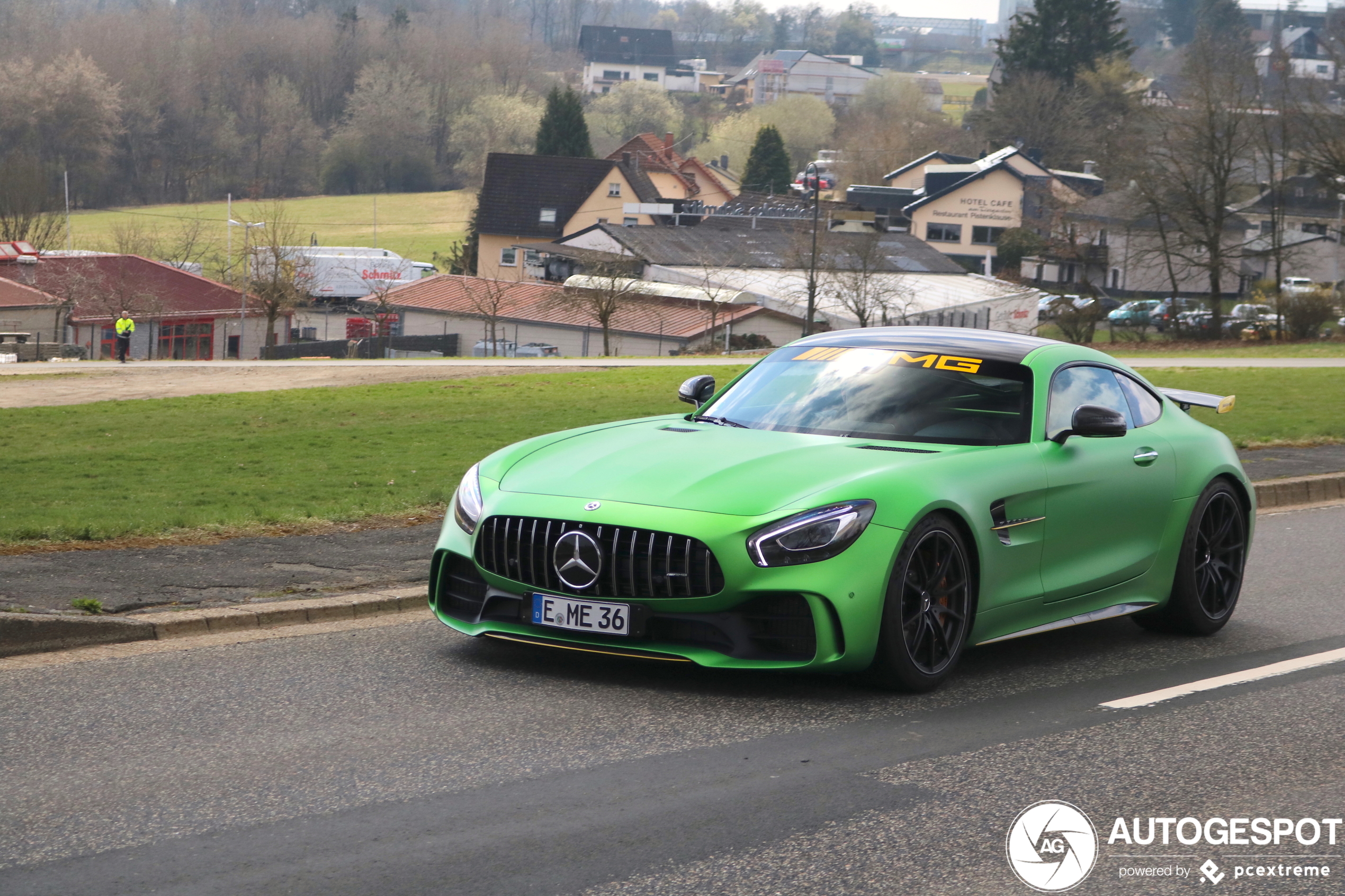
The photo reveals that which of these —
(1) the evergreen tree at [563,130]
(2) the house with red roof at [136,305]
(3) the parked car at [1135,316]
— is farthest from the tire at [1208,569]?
(1) the evergreen tree at [563,130]

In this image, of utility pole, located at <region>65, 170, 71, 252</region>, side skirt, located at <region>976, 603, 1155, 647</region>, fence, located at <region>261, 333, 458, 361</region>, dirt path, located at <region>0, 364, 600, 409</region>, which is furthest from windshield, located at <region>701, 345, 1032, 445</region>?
utility pole, located at <region>65, 170, 71, 252</region>

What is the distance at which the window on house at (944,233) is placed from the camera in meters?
99.1

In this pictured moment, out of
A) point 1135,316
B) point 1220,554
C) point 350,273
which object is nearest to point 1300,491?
point 1220,554

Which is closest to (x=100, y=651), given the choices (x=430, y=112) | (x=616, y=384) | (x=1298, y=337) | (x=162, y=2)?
(x=616, y=384)

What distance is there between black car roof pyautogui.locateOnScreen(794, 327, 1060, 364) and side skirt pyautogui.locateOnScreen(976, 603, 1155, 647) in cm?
127

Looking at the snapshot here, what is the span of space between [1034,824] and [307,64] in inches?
6807

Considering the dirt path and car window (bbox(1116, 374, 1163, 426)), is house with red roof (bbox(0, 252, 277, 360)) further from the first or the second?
car window (bbox(1116, 374, 1163, 426))

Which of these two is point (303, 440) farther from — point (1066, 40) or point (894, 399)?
point (1066, 40)

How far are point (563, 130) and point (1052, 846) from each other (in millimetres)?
111695

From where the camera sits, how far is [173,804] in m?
4.53

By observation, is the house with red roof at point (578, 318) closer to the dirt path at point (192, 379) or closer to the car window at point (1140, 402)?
the dirt path at point (192, 379)

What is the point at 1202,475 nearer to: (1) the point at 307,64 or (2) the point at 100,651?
Answer: (2) the point at 100,651

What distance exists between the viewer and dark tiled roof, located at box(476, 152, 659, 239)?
94.1m

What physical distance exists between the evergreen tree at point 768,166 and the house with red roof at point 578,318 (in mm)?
60991
